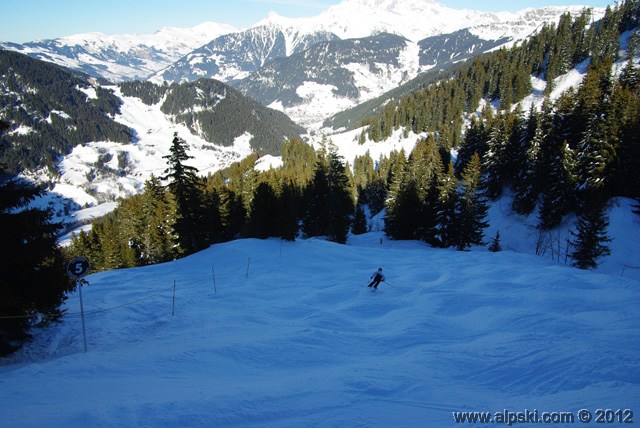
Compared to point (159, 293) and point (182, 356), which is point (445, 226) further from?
point (182, 356)

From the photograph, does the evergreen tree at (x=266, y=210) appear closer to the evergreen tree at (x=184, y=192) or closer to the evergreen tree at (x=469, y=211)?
the evergreen tree at (x=184, y=192)

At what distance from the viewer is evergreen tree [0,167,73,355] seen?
10.3 m

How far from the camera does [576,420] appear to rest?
18.7 ft

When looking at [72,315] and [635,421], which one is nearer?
[635,421]

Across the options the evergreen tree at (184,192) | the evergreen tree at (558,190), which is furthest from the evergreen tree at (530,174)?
the evergreen tree at (184,192)

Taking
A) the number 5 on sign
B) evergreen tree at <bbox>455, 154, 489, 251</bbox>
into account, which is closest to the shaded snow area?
the number 5 on sign

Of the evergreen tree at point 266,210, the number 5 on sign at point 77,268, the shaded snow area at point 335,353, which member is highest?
the evergreen tree at point 266,210

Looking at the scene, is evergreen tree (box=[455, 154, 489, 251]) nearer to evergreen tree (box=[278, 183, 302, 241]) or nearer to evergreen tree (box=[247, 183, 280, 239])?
evergreen tree (box=[278, 183, 302, 241])

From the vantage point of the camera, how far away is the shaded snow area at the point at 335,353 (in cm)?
645

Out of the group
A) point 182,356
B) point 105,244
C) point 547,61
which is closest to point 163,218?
point 105,244

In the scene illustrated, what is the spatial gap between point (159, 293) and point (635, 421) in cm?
1716

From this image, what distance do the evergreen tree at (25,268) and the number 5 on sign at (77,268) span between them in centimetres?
84

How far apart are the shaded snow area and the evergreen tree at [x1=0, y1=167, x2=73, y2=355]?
0.68 metres

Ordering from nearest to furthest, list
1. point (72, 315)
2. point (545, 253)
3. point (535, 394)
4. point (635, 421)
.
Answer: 1. point (635, 421)
2. point (535, 394)
3. point (72, 315)
4. point (545, 253)
